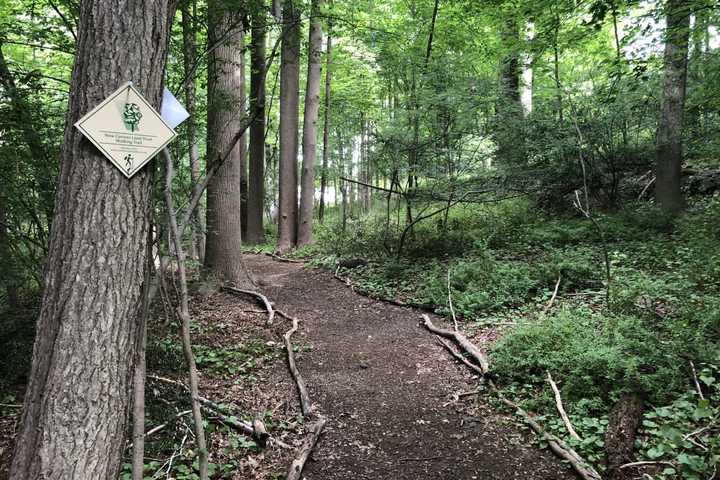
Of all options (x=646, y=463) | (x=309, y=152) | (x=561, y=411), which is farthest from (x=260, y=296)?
(x=309, y=152)

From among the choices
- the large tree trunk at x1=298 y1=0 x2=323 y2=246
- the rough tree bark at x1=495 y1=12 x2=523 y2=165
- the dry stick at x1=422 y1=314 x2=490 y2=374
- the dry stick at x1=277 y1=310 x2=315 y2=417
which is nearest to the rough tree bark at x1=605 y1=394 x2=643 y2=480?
the dry stick at x1=422 y1=314 x2=490 y2=374

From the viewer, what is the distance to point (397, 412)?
4168 mm

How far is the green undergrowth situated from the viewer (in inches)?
137

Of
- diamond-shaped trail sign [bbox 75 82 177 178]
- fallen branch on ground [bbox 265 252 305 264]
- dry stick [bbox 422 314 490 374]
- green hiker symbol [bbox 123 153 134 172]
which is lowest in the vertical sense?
dry stick [bbox 422 314 490 374]

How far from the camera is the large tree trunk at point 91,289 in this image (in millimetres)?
1990

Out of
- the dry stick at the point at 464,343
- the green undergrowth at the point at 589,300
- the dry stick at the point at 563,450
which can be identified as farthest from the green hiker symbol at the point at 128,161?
the dry stick at the point at 464,343

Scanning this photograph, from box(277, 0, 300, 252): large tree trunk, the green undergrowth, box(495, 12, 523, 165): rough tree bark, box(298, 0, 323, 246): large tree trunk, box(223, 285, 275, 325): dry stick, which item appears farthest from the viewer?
box(298, 0, 323, 246): large tree trunk

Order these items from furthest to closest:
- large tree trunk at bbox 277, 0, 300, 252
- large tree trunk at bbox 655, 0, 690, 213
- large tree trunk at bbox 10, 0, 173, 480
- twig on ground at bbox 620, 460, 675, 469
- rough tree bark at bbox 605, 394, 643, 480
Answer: large tree trunk at bbox 277, 0, 300, 252 < large tree trunk at bbox 655, 0, 690, 213 < rough tree bark at bbox 605, 394, 643, 480 < twig on ground at bbox 620, 460, 675, 469 < large tree trunk at bbox 10, 0, 173, 480

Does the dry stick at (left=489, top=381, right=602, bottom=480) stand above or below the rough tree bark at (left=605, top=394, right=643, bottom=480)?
below

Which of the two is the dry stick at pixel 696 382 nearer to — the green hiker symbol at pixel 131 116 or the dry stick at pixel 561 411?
the dry stick at pixel 561 411

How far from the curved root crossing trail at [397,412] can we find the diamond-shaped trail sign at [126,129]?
2517 mm

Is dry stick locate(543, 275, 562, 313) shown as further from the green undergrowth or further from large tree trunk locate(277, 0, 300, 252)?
large tree trunk locate(277, 0, 300, 252)

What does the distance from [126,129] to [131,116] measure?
71 millimetres

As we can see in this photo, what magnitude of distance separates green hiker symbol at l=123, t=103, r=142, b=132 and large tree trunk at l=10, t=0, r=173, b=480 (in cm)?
11
